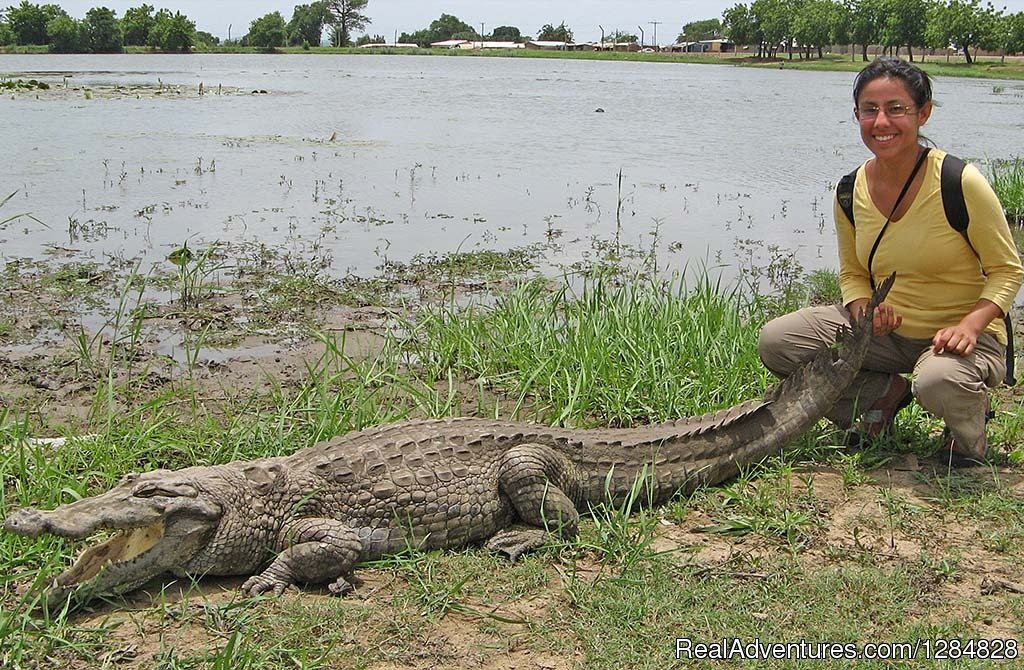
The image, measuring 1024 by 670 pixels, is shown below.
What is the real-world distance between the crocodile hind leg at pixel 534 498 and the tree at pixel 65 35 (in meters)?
62.2

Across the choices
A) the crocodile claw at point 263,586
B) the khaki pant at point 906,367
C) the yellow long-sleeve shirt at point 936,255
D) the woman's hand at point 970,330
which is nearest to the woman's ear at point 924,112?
the yellow long-sleeve shirt at point 936,255

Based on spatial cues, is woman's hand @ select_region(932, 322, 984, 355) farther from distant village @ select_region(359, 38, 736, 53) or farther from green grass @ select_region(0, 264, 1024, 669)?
distant village @ select_region(359, 38, 736, 53)

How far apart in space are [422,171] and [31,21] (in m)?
57.7

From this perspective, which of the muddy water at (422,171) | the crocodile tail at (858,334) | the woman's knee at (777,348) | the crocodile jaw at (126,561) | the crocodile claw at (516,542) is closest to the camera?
the crocodile jaw at (126,561)

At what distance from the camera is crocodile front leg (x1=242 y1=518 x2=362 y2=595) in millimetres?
2891

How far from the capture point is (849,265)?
383 cm

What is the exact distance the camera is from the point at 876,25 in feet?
197

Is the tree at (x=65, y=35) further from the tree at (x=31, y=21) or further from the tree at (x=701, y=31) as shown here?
the tree at (x=701, y=31)

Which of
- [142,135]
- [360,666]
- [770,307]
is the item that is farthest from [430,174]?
[360,666]

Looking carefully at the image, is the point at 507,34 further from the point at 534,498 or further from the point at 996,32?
the point at 534,498

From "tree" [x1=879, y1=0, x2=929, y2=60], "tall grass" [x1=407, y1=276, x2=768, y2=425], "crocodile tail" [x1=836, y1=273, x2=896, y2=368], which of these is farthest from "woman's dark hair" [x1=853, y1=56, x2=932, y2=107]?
"tree" [x1=879, y1=0, x2=929, y2=60]

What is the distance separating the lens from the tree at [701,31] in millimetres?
117331

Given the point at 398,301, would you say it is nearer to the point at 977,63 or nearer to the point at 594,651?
the point at 594,651

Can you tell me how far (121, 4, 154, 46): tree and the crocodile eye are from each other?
2538 inches
